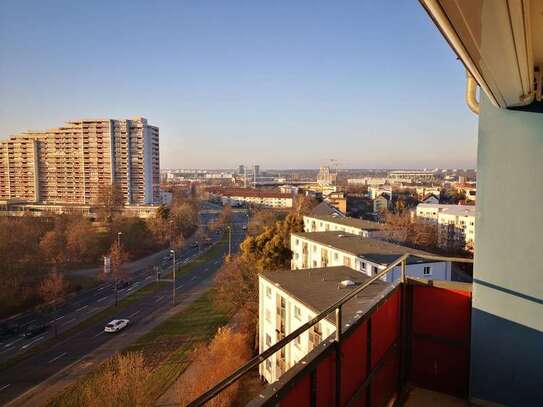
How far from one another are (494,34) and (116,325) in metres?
12.3

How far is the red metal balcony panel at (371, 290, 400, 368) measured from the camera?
184 centimetres

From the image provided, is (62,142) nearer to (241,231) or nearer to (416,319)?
(241,231)

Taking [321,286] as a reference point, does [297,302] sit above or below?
below

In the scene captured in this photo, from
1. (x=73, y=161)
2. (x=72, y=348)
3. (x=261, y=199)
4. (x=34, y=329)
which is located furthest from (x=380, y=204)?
(x=72, y=348)

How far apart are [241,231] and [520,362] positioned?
28.3m

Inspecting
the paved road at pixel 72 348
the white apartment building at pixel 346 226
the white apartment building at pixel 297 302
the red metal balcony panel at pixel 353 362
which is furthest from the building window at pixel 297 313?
the white apartment building at pixel 346 226

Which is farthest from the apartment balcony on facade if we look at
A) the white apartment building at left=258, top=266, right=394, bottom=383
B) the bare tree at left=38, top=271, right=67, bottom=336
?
the bare tree at left=38, top=271, right=67, bottom=336

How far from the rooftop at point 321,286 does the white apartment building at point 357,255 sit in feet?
3.67

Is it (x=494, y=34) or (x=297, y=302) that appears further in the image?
(x=297, y=302)

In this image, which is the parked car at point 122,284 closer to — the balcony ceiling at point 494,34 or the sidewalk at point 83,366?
the sidewalk at point 83,366

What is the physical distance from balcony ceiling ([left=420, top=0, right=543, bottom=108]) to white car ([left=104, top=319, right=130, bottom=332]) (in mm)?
11923

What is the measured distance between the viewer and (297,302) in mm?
7137

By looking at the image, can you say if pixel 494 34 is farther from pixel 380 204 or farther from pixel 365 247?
pixel 380 204

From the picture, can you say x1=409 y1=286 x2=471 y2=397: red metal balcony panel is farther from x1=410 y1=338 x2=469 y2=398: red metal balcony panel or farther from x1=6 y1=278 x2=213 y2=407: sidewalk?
x1=6 y1=278 x2=213 y2=407: sidewalk
